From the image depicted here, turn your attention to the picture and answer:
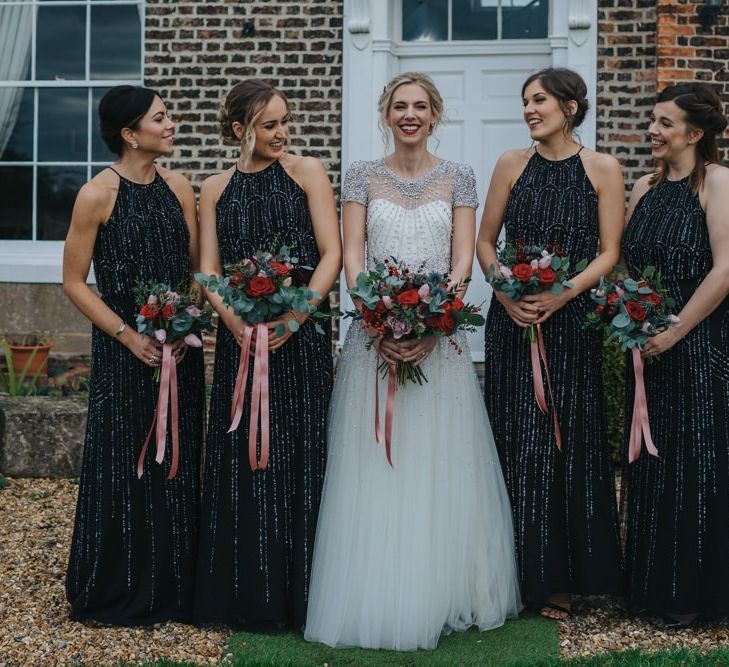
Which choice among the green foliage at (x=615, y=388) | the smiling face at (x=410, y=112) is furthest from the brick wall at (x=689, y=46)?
the smiling face at (x=410, y=112)

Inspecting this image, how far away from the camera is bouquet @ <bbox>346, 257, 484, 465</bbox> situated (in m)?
3.87

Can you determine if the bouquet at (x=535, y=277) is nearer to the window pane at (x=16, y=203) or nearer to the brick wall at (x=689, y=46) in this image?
the brick wall at (x=689, y=46)

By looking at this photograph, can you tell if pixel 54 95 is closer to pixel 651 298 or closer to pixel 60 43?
pixel 60 43

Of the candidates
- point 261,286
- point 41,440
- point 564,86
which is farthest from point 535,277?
point 41,440

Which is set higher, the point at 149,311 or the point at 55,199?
the point at 55,199

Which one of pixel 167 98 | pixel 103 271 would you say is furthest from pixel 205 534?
pixel 167 98

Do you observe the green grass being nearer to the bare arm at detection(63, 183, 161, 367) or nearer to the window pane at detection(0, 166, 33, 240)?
the bare arm at detection(63, 183, 161, 367)

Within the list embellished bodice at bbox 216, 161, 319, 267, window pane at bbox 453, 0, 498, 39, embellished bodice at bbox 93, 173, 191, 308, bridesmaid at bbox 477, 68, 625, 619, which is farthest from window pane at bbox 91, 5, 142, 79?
bridesmaid at bbox 477, 68, 625, 619

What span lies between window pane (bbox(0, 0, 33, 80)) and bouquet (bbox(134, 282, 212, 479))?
5687mm

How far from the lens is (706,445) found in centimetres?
416

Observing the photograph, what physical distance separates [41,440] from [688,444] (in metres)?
4.35

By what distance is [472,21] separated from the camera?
8.67m

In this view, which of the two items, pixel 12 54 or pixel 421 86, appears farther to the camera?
pixel 12 54

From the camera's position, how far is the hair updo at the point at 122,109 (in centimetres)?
421
